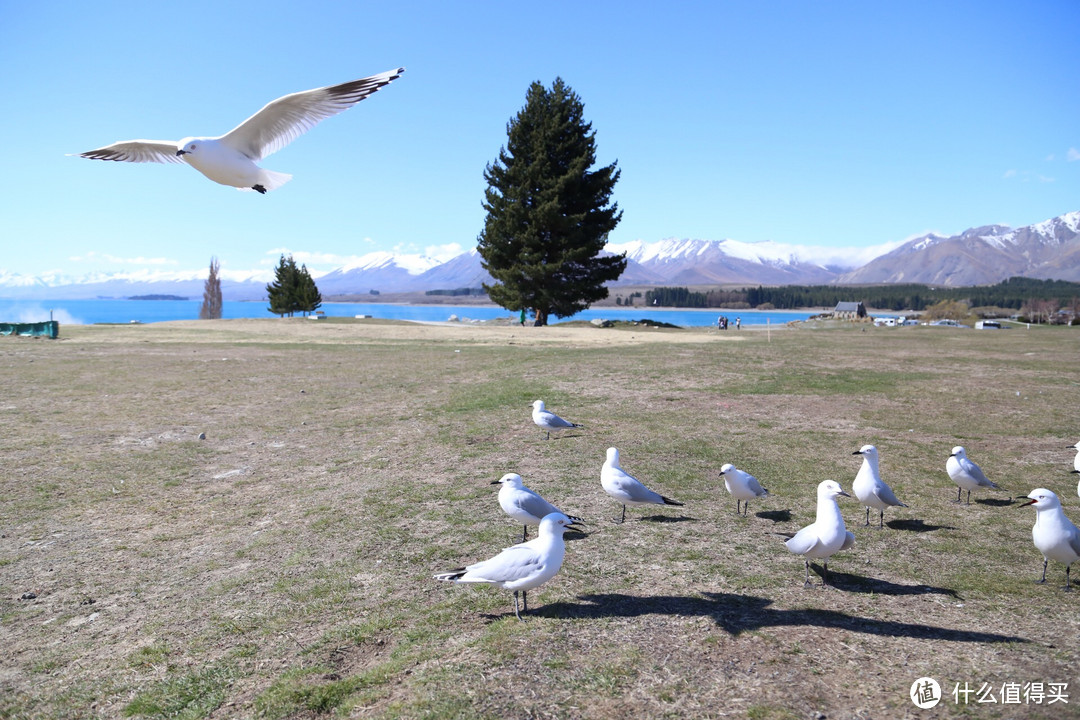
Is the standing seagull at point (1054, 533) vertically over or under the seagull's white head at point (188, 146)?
under

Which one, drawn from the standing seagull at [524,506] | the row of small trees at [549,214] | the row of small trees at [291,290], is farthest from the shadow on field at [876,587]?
the row of small trees at [291,290]

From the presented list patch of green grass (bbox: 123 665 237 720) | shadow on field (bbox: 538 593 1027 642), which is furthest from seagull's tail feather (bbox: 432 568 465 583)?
patch of green grass (bbox: 123 665 237 720)

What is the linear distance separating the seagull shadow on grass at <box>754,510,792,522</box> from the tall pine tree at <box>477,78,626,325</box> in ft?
131

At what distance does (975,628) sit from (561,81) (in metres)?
50.5

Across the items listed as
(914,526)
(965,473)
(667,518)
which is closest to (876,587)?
(914,526)

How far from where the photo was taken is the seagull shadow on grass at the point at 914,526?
6930mm

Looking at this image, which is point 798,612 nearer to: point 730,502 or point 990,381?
point 730,502

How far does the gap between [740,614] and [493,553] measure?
2358mm

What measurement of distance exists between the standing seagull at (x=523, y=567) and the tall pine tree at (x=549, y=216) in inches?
1652

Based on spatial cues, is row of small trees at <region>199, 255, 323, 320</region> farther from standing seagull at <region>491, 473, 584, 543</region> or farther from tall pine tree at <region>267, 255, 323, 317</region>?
standing seagull at <region>491, 473, 584, 543</region>

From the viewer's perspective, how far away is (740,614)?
16.1 feet

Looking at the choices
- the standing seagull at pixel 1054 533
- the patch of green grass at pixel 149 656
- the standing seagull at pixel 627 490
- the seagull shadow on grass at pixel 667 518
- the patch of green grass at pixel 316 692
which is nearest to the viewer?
the patch of green grass at pixel 316 692

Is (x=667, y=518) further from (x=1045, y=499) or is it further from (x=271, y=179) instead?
(x=271, y=179)

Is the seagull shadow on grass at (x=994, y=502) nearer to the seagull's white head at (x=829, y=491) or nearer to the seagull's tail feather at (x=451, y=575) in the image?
the seagull's white head at (x=829, y=491)
